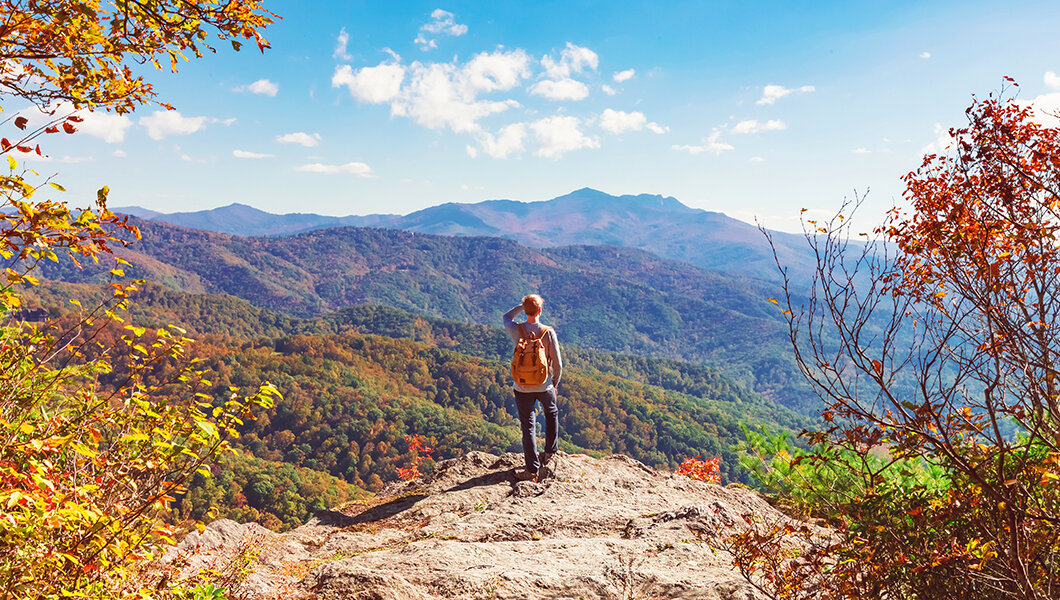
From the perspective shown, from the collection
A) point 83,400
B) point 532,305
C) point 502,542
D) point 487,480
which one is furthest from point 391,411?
point 83,400

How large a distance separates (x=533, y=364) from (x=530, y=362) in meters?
0.04

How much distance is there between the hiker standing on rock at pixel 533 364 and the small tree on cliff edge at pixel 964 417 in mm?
2757

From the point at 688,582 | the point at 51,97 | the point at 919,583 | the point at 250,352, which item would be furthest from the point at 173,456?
the point at 250,352

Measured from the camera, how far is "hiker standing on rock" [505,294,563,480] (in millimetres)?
5930

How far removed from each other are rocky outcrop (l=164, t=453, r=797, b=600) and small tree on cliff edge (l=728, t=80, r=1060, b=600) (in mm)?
857

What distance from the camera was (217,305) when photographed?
15000cm

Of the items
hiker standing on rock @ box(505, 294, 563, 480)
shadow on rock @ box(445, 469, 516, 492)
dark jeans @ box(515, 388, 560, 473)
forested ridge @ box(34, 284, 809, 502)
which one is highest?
hiker standing on rock @ box(505, 294, 563, 480)

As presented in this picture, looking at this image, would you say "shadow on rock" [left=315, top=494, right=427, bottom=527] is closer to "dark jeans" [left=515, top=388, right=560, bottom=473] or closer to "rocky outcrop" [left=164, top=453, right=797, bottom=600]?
"rocky outcrop" [left=164, top=453, right=797, bottom=600]

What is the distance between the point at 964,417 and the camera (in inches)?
113

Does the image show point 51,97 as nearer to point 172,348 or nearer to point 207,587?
point 172,348

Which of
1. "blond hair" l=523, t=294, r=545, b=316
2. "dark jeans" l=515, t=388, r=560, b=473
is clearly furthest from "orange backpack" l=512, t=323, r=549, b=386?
"blond hair" l=523, t=294, r=545, b=316

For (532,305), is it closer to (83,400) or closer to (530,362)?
(530,362)

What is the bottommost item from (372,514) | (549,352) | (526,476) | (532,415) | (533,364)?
(372,514)

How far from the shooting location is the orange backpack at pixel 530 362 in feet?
19.4
